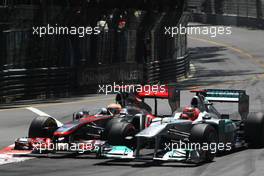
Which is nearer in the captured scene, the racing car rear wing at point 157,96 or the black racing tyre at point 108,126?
the black racing tyre at point 108,126

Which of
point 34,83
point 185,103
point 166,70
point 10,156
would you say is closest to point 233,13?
point 166,70

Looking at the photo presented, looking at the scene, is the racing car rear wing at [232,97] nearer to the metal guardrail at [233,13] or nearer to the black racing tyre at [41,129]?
the black racing tyre at [41,129]

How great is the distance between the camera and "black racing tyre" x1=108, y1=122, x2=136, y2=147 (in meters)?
15.6

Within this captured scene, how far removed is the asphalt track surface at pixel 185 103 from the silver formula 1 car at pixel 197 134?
22cm

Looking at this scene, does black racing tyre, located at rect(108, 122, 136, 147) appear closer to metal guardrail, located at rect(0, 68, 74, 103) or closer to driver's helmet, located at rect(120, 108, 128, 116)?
driver's helmet, located at rect(120, 108, 128, 116)

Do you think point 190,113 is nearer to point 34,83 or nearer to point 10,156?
point 10,156

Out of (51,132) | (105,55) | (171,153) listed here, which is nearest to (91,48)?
(105,55)

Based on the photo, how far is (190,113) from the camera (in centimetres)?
1656

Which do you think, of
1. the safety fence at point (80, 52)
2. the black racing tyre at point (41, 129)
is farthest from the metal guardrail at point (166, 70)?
the black racing tyre at point (41, 129)

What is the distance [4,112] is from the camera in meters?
25.0

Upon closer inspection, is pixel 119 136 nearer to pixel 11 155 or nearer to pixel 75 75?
pixel 11 155

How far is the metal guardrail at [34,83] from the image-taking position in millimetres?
28172

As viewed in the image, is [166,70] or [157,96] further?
[166,70]

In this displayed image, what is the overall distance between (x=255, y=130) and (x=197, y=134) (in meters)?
2.28
